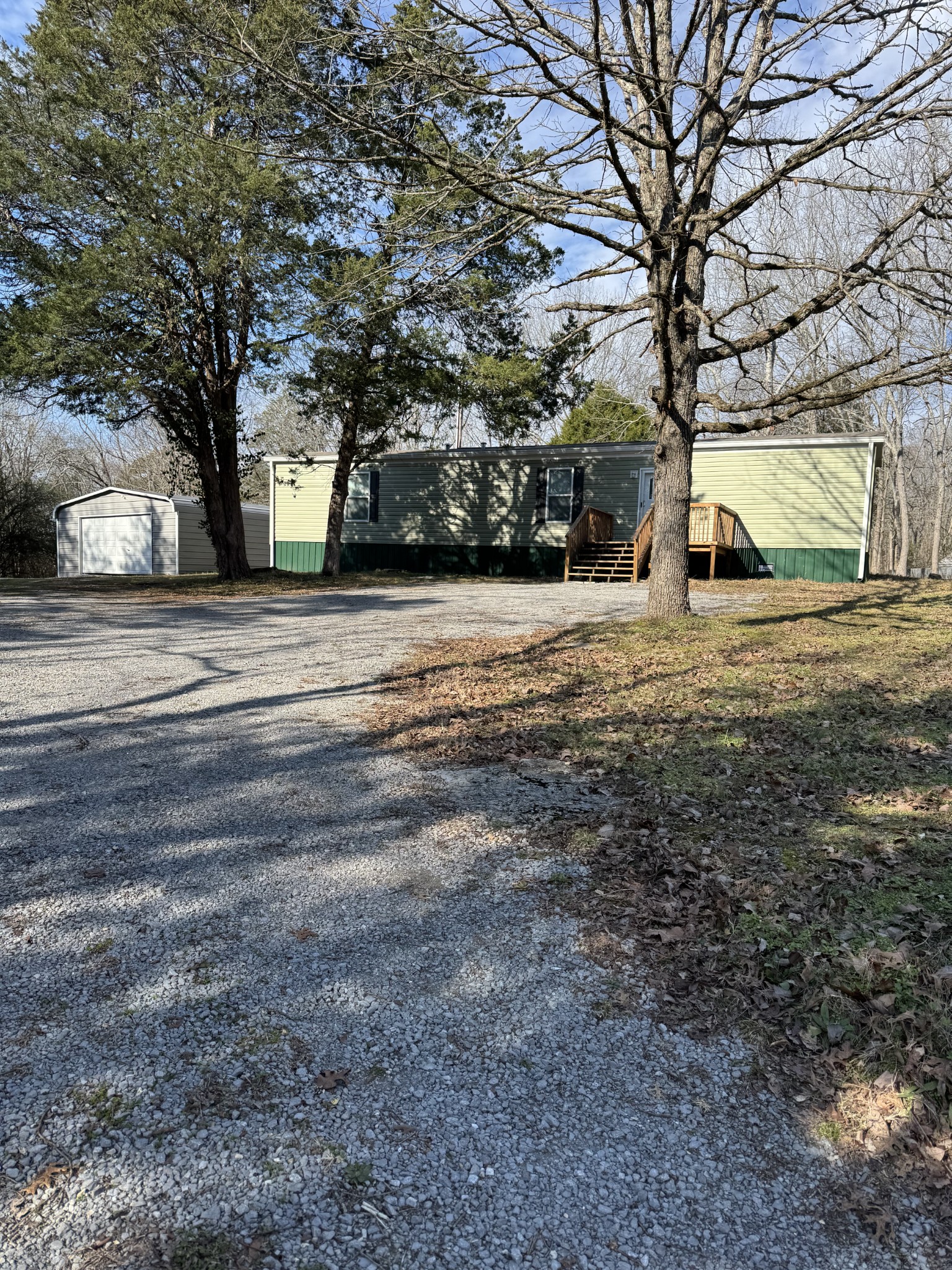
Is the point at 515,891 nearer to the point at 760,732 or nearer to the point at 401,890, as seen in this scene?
the point at 401,890

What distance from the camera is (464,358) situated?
49.0 feet

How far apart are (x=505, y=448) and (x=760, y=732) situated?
1559cm

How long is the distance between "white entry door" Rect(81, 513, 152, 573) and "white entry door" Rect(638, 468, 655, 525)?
14554 millimetres

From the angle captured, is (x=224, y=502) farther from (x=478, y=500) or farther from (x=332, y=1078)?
(x=332, y=1078)

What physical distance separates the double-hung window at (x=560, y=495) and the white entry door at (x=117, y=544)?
1229cm

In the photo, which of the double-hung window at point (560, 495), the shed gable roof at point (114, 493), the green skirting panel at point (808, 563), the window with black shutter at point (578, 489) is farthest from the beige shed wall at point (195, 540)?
the green skirting panel at point (808, 563)

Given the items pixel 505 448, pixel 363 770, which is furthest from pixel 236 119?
pixel 363 770

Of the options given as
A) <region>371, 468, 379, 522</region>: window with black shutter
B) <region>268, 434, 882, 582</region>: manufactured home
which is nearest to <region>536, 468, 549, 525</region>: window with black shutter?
<region>268, 434, 882, 582</region>: manufactured home

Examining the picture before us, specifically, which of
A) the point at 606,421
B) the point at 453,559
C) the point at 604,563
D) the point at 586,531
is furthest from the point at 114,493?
the point at 606,421

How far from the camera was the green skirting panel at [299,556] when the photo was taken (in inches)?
891

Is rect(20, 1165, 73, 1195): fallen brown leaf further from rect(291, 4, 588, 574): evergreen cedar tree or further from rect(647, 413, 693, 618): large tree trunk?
rect(291, 4, 588, 574): evergreen cedar tree

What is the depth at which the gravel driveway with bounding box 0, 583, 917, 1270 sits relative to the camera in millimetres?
1556

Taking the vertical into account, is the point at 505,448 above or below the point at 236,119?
below

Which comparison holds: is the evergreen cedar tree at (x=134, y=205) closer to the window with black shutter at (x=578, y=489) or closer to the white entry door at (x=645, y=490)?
the window with black shutter at (x=578, y=489)
